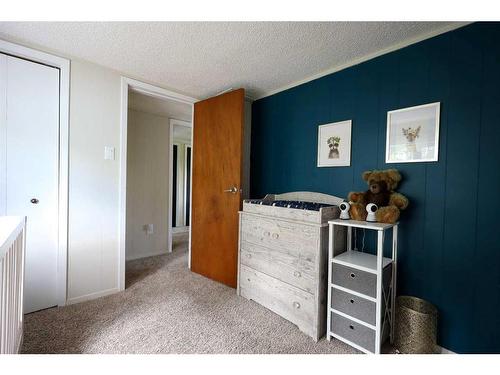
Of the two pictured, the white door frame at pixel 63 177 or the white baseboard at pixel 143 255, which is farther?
the white baseboard at pixel 143 255

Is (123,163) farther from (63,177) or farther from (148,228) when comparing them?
(148,228)

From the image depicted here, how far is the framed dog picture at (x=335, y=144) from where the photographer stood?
1.80 m

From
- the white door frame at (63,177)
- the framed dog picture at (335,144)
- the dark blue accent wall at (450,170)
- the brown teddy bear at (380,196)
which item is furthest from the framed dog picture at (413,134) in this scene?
the white door frame at (63,177)

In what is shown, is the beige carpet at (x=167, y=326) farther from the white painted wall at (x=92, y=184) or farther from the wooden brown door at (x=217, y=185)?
the wooden brown door at (x=217, y=185)

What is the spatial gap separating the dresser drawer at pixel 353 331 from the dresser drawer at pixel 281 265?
23 cm

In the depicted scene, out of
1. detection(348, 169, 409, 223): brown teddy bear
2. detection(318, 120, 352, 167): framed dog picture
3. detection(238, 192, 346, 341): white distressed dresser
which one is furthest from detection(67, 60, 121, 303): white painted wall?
detection(348, 169, 409, 223): brown teddy bear

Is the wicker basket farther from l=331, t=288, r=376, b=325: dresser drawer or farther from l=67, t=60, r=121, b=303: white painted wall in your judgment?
l=67, t=60, r=121, b=303: white painted wall

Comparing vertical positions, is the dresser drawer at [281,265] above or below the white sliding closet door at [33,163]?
below

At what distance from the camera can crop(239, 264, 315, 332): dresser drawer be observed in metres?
→ 1.56

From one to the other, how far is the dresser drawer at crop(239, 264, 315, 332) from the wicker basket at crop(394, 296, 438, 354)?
51 centimetres

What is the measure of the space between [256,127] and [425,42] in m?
1.60
